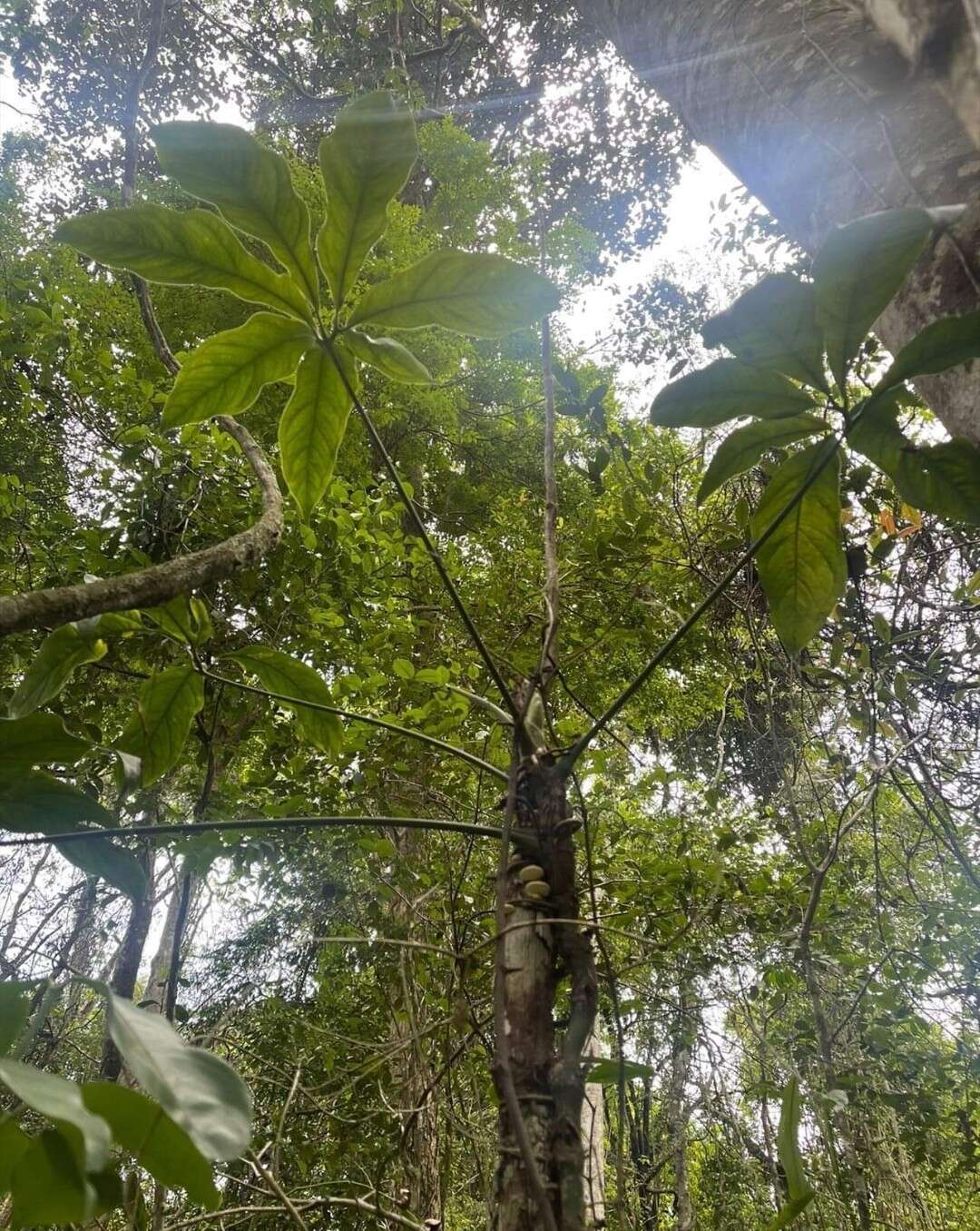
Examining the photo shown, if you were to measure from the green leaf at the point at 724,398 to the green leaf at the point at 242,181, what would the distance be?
0.30m

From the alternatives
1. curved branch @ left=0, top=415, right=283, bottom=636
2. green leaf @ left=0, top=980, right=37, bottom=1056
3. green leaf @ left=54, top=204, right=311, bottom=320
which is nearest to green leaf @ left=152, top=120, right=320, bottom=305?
green leaf @ left=54, top=204, right=311, bottom=320

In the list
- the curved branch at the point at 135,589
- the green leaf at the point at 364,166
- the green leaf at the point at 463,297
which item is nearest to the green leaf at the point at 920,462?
the green leaf at the point at 463,297

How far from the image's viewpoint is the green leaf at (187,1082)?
0.23 m

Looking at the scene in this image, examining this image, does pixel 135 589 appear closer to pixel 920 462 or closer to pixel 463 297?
pixel 463 297

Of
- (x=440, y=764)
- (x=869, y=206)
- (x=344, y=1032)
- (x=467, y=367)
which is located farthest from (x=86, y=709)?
(x=467, y=367)

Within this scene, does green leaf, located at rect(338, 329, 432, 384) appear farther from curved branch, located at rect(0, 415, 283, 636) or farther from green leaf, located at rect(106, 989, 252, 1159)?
green leaf, located at rect(106, 989, 252, 1159)

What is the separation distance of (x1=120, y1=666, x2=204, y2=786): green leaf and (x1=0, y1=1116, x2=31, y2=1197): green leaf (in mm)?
511

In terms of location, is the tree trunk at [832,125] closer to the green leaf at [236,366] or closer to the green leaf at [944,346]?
the green leaf at [944,346]

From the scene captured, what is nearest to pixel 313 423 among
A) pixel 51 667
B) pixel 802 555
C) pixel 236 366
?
pixel 236 366

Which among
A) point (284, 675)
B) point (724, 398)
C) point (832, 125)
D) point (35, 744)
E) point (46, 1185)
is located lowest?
point (46, 1185)

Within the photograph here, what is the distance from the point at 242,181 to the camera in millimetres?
513

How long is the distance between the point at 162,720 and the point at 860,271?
72 cm

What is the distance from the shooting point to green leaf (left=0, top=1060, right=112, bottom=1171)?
0.20 meters

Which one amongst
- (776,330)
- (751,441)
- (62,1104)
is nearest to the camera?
(62,1104)
